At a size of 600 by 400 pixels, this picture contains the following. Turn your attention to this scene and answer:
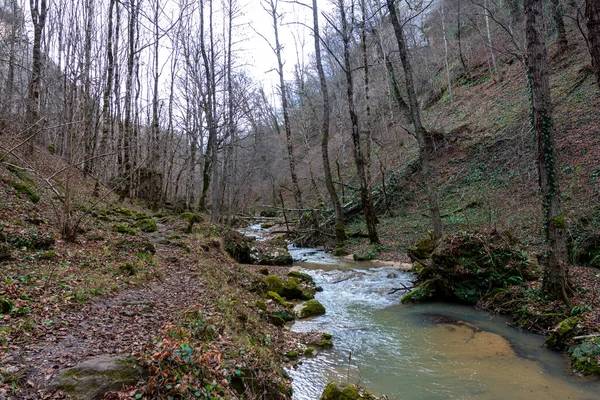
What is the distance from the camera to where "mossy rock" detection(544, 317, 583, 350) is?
586cm

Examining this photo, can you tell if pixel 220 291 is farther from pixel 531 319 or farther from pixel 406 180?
pixel 406 180

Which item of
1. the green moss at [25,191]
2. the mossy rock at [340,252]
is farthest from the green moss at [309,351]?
the mossy rock at [340,252]

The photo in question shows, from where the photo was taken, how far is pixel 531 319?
22.6 feet

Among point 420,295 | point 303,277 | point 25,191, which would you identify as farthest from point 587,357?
point 25,191

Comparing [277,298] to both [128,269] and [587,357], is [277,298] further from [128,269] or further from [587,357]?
[587,357]

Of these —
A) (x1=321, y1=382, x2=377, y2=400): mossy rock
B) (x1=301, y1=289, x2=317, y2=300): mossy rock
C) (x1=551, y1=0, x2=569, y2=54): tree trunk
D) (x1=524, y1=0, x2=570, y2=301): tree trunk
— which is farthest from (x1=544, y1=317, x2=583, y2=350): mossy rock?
(x1=551, y1=0, x2=569, y2=54): tree trunk

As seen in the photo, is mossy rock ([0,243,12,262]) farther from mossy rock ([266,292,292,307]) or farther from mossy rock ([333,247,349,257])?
mossy rock ([333,247,349,257])

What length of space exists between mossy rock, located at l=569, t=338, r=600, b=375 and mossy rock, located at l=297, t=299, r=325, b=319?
505cm

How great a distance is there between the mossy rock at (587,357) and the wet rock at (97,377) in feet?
20.1

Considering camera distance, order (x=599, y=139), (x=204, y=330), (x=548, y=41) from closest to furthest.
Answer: (x=204, y=330), (x=599, y=139), (x=548, y=41)

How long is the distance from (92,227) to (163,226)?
4685mm

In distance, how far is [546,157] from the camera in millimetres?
6945

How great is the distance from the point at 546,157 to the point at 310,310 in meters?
6.19

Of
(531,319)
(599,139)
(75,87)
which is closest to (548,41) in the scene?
(599,139)
